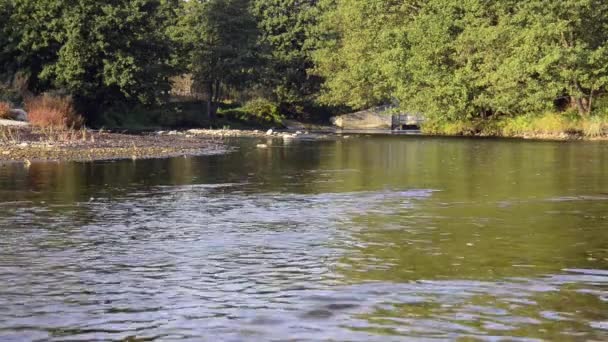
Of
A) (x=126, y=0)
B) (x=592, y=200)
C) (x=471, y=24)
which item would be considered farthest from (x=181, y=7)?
(x=592, y=200)

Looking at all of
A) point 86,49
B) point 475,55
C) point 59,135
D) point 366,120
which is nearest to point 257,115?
point 366,120

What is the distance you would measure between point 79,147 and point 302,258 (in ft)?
76.9

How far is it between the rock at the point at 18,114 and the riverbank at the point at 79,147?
142 inches

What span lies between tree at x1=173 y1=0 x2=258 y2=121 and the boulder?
1029 centimetres

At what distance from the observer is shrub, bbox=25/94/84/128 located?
1523 inches

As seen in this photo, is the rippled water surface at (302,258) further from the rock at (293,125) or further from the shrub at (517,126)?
the rock at (293,125)

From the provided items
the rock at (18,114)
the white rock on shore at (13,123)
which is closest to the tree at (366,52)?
the rock at (18,114)

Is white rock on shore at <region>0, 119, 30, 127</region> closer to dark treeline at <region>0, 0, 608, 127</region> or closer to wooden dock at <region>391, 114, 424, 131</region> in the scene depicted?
dark treeline at <region>0, 0, 608, 127</region>

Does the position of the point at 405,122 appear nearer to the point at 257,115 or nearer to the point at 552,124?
the point at 257,115

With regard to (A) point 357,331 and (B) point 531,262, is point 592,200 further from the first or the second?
(A) point 357,331

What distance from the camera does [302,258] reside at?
1133 cm

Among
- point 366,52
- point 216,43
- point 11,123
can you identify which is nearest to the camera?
point 11,123

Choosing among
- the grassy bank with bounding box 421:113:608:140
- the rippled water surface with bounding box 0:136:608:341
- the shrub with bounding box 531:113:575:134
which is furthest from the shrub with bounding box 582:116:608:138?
the rippled water surface with bounding box 0:136:608:341

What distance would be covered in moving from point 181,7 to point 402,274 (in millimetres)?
74501
